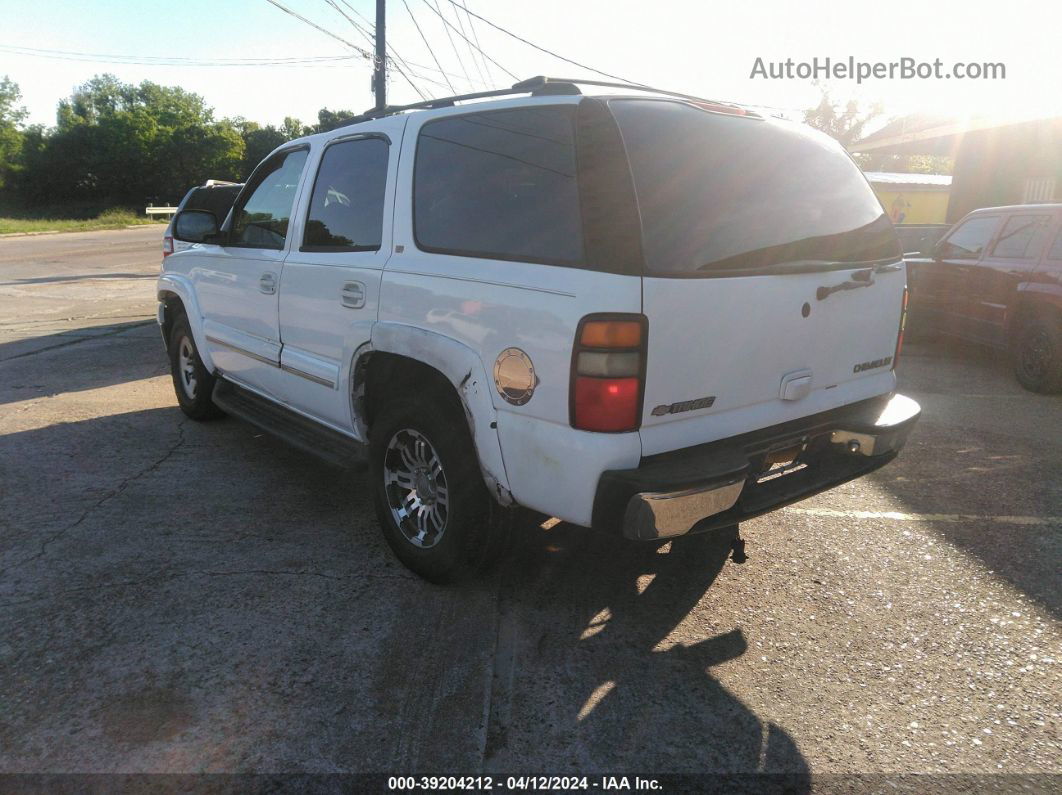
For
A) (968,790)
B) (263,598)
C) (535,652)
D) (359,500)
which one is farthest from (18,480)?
(968,790)

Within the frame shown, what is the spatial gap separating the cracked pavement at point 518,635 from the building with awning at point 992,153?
556 inches

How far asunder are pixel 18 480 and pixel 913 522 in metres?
5.23

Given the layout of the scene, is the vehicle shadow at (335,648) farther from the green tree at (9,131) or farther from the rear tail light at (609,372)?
the green tree at (9,131)

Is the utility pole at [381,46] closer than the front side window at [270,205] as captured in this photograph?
No

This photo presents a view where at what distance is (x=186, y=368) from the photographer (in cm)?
599

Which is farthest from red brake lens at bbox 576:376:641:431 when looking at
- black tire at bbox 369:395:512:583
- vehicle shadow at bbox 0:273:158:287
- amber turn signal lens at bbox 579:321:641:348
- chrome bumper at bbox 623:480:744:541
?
vehicle shadow at bbox 0:273:158:287

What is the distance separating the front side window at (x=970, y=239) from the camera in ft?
26.1

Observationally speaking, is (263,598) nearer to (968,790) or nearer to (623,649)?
(623,649)

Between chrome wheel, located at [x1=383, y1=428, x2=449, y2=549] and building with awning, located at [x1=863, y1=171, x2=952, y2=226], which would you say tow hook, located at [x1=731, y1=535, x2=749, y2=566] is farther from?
building with awning, located at [x1=863, y1=171, x2=952, y2=226]

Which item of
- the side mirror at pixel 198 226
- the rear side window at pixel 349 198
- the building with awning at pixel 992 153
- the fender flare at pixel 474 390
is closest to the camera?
the fender flare at pixel 474 390

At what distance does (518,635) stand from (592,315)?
135 cm

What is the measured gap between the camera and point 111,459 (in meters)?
5.13

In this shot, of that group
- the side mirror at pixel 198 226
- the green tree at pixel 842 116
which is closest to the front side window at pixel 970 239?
the side mirror at pixel 198 226

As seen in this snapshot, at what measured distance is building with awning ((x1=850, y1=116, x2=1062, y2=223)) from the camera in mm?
16516
